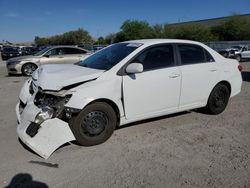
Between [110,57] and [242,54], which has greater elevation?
[110,57]

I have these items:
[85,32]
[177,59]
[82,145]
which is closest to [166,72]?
[177,59]

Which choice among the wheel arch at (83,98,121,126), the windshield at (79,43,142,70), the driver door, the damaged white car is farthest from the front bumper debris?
the windshield at (79,43,142,70)

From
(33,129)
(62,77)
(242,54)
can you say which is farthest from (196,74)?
(242,54)

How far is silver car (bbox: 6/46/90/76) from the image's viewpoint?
13.4 metres

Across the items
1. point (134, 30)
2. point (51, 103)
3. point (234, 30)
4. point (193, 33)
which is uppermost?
point (134, 30)

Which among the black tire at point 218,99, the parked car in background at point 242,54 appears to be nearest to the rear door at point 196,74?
the black tire at point 218,99

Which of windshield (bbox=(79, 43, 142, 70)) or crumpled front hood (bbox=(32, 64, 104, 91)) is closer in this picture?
crumpled front hood (bbox=(32, 64, 104, 91))

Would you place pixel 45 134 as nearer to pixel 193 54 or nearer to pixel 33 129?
pixel 33 129

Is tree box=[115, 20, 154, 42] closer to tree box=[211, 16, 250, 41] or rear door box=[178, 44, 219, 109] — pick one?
tree box=[211, 16, 250, 41]

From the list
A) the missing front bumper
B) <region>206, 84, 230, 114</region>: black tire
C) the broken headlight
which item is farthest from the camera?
<region>206, 84, 230, 114</region>: black tire

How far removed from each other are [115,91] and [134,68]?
0.47m

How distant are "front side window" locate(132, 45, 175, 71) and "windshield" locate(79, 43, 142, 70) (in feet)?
0.74

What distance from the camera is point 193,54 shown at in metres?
5.30

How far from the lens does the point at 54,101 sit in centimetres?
396
